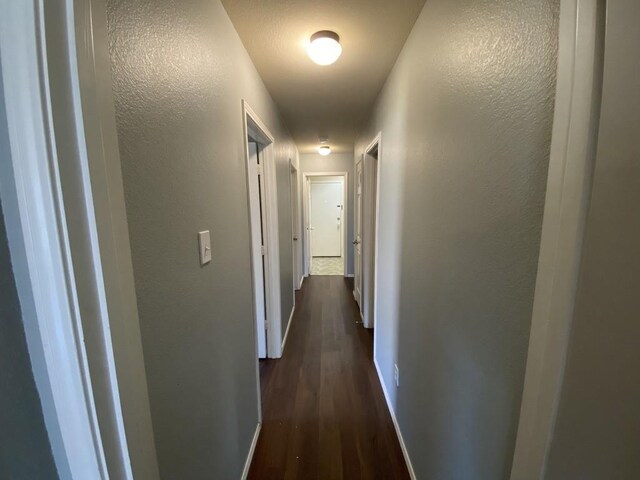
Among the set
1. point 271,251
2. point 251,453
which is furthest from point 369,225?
point 251,453

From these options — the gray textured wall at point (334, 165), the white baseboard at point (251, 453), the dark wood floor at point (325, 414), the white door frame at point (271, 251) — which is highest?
the gray textured wall at point (334, 165)

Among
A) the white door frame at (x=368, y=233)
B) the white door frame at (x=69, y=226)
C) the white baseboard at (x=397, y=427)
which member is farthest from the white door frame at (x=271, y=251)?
the white door frame at (x=69, y=226)

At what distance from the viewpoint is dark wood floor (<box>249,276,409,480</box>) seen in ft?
4.73

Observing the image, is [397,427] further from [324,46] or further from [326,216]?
[326,216]

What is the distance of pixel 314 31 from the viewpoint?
4.37 feet

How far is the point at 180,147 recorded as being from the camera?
2.56 ft

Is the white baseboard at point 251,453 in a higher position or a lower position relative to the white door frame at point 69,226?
lower

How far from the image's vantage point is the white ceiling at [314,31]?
1.16m

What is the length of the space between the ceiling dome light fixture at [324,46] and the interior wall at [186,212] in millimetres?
405

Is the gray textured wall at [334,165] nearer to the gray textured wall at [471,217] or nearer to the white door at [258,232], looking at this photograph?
the white door at [258,232]

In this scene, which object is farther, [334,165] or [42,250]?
[334,165]

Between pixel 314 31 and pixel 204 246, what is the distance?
4.13 feet

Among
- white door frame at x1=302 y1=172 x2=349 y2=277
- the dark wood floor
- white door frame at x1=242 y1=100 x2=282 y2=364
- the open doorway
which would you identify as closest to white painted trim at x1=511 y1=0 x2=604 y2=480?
the dark wood floor

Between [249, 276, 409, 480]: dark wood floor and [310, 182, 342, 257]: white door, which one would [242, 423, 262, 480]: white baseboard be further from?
[310, 182, 342, 257]: white door
